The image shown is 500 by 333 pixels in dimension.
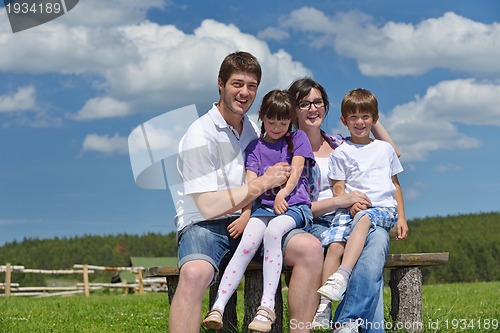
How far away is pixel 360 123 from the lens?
4551 millimetres

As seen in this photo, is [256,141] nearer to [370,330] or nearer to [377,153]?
[377,153]

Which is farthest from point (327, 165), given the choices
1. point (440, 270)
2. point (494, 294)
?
point (440, 270)

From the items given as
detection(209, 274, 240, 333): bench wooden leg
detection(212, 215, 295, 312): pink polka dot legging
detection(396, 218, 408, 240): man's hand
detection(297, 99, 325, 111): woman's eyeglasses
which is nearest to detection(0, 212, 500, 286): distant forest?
detection(209, 274, 240, 333): bench wooden leg

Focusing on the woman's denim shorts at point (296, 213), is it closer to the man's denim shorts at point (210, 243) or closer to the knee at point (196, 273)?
the man's denim shorts at point (210, 243)

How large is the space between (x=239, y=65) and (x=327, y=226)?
1.21 metres

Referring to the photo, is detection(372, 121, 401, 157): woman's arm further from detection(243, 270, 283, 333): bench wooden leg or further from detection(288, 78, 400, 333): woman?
detection(243, 270, 283, 333): bench wooden leg

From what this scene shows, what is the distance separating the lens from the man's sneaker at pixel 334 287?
3974 millimetres

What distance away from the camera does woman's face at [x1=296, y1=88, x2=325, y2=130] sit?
4652 mm

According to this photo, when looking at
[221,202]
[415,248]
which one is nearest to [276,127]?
[221,202]

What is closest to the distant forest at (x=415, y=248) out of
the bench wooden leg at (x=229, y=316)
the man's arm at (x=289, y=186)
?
the bench wooden leg at (x=229, y=316)

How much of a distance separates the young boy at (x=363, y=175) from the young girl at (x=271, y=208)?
242mm

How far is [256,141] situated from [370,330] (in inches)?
55.3

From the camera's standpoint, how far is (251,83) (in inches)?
170

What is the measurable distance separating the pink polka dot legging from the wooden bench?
0.41m
